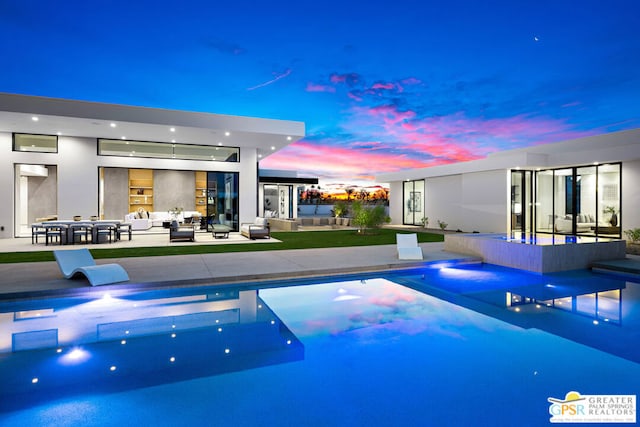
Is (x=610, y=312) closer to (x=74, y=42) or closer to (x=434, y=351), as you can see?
(x=434, y=351)

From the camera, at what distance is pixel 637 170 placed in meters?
12.5

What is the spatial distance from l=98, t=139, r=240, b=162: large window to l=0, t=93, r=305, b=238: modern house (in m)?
0.04

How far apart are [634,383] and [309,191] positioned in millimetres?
44295

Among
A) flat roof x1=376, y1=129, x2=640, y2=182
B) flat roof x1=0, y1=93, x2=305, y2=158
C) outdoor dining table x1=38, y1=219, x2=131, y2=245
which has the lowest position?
outdoor dining table x1=38, y1=219, x2=131, y2=245

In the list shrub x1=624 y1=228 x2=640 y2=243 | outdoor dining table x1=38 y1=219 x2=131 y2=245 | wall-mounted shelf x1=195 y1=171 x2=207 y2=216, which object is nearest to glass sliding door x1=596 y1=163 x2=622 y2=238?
shrub x1=624 y1=228 x2=640 y2=243

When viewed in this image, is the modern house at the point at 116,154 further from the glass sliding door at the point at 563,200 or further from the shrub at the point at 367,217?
the glass sliding door at the point at 563,200

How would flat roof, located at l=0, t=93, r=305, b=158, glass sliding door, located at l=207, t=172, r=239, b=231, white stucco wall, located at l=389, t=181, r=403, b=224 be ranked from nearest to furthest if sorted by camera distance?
flat roof, located at l=0, t=93, r=305, b=158 → glass sliding door, located at l=207, t=172, r=239, b=231 → white stucco wall, located at l=389, t=181, r=403, b=224

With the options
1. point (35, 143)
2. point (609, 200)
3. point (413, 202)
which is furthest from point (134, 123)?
point (609, 200)

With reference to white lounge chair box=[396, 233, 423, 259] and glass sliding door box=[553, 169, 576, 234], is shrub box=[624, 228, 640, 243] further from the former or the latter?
white lounge chair box=[396, 233, 423, 259]

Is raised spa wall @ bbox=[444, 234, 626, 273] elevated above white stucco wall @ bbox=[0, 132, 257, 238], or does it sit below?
below

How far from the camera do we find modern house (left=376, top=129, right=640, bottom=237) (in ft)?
42.9

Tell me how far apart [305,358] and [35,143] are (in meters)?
16.0

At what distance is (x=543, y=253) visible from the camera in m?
7.95

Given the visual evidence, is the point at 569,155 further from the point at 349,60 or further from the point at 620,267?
the point at 349,60
